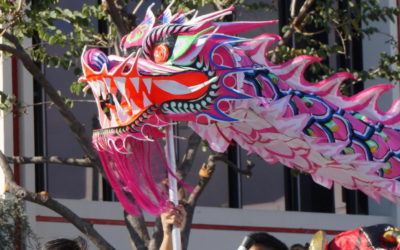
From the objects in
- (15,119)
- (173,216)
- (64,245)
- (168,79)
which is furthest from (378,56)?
(64,245)

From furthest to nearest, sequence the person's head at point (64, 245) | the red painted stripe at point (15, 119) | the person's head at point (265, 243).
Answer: the red painted stripe at point (15, 119) → the person's head at point (265, 243) → the person's head at point (64, 245)

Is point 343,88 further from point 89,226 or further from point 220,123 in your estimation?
point 220,123

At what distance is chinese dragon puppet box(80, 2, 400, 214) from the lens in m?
3.13

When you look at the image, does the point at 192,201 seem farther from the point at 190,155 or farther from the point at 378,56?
the point at 378,56

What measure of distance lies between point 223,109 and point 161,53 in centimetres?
38

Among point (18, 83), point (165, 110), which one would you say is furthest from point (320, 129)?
point (18, 83)

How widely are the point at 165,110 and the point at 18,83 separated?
337cm

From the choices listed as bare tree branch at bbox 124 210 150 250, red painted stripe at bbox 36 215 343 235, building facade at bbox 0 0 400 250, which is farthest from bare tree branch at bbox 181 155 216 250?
red painted stripe at bbox 36 215 343 235

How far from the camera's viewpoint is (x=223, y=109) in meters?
3.19

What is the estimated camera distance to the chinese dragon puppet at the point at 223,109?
3127 mm

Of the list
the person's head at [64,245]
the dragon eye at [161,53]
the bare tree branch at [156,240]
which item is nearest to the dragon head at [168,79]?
the dragon eye at [161,53]

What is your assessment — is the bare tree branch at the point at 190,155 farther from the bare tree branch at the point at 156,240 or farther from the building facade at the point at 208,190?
the building facade at the point at 208,190

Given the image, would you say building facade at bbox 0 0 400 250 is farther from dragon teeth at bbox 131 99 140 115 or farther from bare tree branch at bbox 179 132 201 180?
dragon teeth at bbox 131 99 140 115

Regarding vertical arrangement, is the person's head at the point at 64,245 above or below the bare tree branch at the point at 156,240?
above
